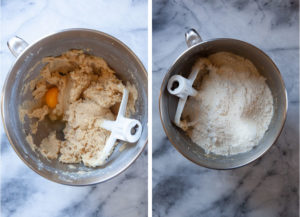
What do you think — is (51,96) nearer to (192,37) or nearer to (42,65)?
(42,65)

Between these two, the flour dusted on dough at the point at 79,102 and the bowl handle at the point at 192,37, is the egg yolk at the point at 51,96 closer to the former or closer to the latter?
the flour dusted on dough at the point at 79,102

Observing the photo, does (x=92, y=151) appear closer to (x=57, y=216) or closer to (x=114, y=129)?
(x=114, y=129)

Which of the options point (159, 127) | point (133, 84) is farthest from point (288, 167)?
point (133, 84)

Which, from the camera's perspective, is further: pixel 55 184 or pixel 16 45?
pixel 55 184

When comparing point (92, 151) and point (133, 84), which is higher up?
point (133, 84)

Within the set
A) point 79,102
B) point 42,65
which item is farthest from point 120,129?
point 42,65

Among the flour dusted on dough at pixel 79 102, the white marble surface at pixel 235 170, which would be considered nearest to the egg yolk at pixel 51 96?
the flour dusted on dough at pixel 79 102

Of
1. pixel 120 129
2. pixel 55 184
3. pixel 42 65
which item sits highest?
pixel 42 65
